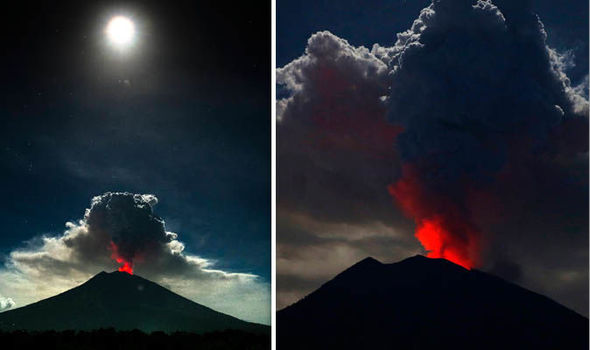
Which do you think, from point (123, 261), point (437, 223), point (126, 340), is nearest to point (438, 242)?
point (437, 223)

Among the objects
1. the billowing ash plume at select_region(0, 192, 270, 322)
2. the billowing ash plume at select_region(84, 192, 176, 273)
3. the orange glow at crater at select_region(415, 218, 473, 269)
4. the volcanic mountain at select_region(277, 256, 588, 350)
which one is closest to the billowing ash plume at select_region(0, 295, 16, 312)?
the billowing ash plume at select_region(0, 192, 270, 322)

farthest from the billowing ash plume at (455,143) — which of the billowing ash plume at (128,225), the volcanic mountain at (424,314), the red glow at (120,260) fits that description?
the red glow at (120,260)

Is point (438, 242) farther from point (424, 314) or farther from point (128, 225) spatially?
point (128, 225)

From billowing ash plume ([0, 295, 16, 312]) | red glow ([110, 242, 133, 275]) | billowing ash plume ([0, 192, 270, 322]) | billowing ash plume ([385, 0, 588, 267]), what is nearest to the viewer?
billowing ash plume ([385, 0, 588, 267])

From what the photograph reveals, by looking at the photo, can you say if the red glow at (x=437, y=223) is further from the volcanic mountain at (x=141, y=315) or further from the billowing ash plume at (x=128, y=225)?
the billowing ash plume at (x=128, y=225)

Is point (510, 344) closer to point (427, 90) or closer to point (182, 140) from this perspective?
point (427, 90)

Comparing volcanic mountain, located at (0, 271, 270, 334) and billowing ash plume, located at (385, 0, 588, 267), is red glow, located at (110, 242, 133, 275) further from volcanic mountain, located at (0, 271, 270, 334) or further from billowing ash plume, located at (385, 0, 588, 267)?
billowing ash plume, located at (385, 0, 588, 267)

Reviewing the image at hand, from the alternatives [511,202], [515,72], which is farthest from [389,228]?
[515,72]
